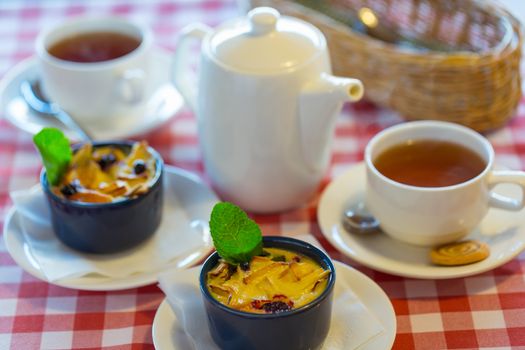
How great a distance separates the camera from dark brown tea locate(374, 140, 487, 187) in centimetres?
111

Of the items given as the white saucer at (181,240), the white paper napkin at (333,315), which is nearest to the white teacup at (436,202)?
the white paper napkin at (333,315)

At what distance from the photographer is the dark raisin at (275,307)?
34.7 inches

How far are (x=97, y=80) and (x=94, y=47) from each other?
12 centimetres

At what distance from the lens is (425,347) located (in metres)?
0.97

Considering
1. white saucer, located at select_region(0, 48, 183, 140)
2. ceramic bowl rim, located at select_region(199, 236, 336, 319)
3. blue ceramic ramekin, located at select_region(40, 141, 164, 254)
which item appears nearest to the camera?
ceramic bowl rim, located at select_region(199, 236, 336, 319)

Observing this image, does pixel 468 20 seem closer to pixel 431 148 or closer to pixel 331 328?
pixel 431 148

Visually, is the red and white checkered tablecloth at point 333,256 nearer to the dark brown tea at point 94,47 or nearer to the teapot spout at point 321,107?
the teapot spout at point 321,107

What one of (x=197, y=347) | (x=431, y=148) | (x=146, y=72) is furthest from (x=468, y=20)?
(x=197, y=347)

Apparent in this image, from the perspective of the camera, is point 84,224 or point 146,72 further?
point 146,72

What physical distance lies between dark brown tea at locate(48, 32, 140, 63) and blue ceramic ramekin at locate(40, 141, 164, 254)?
1.27 ft

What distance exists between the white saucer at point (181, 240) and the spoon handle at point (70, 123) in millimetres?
176

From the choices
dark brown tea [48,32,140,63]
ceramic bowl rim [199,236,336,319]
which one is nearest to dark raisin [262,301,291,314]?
ceramic bowl rim [199,236,336,319]

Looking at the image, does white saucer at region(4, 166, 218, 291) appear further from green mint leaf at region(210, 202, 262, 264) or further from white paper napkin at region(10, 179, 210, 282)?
green mint leaf at region(210, 202, 262, 264)

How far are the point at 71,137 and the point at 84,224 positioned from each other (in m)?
0.31
